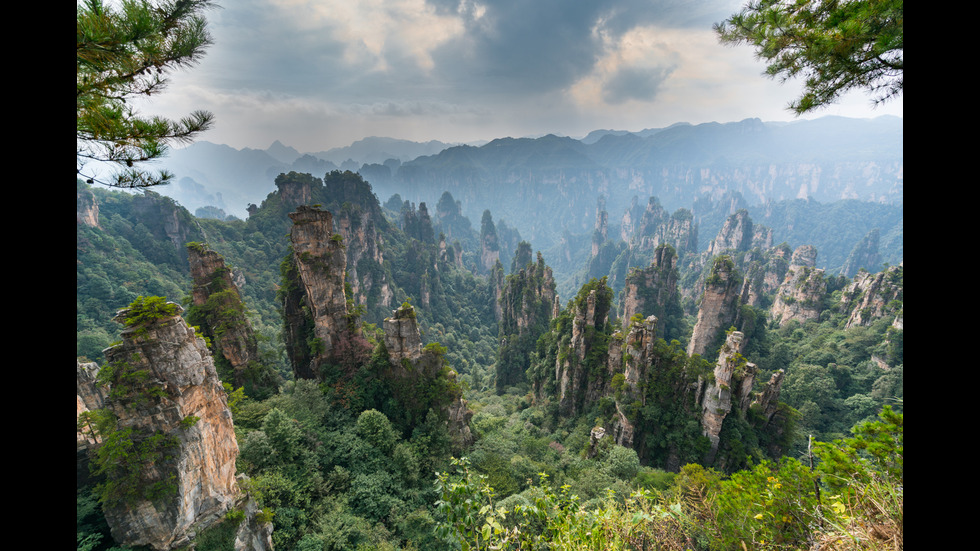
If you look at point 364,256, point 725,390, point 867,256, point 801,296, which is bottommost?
point 867,256

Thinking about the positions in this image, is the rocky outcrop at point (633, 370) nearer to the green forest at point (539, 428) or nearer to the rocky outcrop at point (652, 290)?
the green forest at point (539, 428)

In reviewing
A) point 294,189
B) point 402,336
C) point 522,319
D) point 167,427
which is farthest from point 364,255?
point 167,427

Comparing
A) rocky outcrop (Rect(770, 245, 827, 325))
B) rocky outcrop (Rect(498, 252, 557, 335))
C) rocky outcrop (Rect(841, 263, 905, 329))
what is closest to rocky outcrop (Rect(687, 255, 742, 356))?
rocky outcrop (Rect(841, 263, 905, 329))

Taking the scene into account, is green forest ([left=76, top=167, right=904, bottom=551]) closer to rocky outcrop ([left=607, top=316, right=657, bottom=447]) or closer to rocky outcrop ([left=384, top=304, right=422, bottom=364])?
rocky outcrop ([left=607, top=316, right=657, bottom=447])

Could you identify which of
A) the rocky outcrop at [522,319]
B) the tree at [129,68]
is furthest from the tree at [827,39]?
the rocky outcrop at [522,319]

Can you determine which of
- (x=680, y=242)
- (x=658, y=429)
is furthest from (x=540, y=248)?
(x=658, y=429)

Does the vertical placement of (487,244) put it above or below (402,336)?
above

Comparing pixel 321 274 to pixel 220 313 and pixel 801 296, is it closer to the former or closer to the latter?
pixel 220 313
